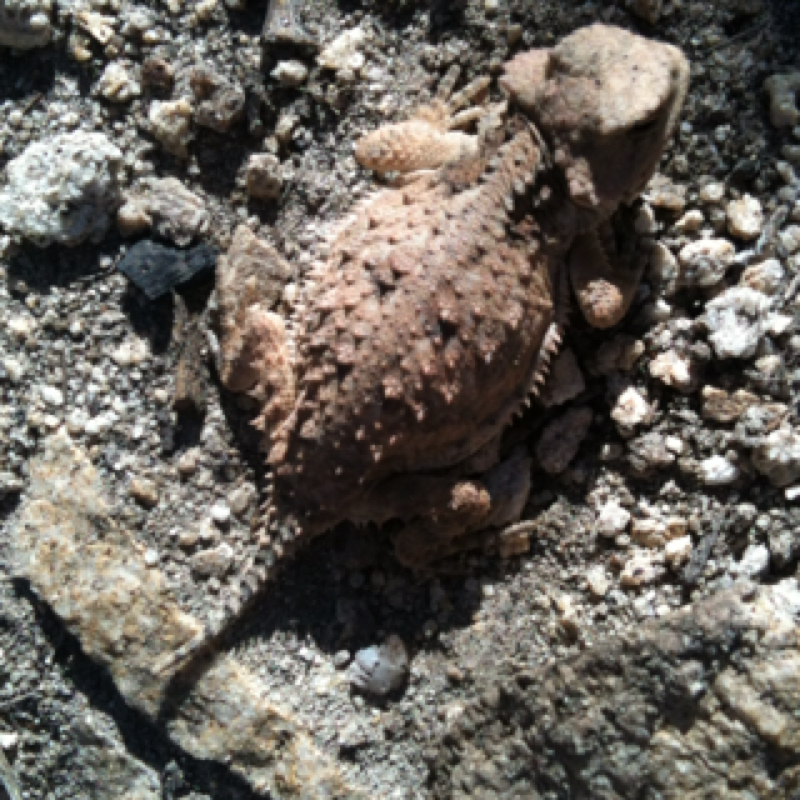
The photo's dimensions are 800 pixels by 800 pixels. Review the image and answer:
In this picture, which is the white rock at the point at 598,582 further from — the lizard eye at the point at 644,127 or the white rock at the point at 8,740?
the white rock at the point at 8,740

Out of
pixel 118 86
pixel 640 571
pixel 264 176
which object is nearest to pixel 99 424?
pixel 264 176

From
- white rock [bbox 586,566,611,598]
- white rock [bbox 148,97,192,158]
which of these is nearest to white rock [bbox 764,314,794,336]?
white rock [bbox 586,566,611,598]

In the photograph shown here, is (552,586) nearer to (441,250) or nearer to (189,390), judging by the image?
(441,250)

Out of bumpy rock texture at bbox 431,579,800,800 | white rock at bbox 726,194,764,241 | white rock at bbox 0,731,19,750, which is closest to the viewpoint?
bumpy rock texture at bbox 431,579,800,800

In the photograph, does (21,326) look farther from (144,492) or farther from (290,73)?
(290,73)

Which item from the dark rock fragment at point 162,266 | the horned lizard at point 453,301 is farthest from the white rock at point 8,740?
the dark rock fragment at point 162,266

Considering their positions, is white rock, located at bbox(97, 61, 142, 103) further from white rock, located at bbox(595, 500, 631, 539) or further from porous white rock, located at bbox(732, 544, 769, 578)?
porous white rock, located at bbox(732, 544, 769, 578)
